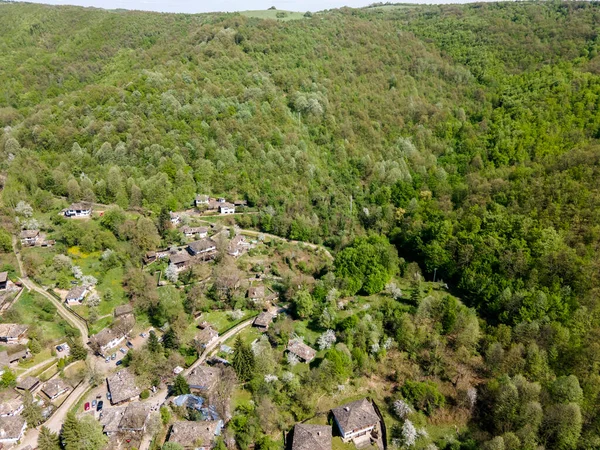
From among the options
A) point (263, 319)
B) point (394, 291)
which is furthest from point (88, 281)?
point (394, 291)

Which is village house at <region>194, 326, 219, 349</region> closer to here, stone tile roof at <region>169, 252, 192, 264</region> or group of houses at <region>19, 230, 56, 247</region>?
stone tile roof at <region>169, 252, 192, 264</region>

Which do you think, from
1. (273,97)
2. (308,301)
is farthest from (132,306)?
(273,97)

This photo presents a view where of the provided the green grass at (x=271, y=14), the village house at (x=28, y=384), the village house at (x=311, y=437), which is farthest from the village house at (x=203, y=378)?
the green grass at (x=271, y=14)

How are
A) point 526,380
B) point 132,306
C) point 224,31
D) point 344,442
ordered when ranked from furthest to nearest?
1. point 224,31
2. point 132,306
3. point 526,380
4. point 344,442

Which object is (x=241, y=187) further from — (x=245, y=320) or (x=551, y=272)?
(x=551, y=272)

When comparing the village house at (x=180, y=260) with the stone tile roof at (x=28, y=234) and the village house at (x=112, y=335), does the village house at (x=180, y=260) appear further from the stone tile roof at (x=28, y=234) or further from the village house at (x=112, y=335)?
the stone tile roof at (x=28, y=234)

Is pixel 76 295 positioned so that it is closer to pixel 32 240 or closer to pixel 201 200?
pixel 32 240

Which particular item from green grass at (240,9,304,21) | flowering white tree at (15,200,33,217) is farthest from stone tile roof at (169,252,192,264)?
A: green grass at (240,9,304,21)
